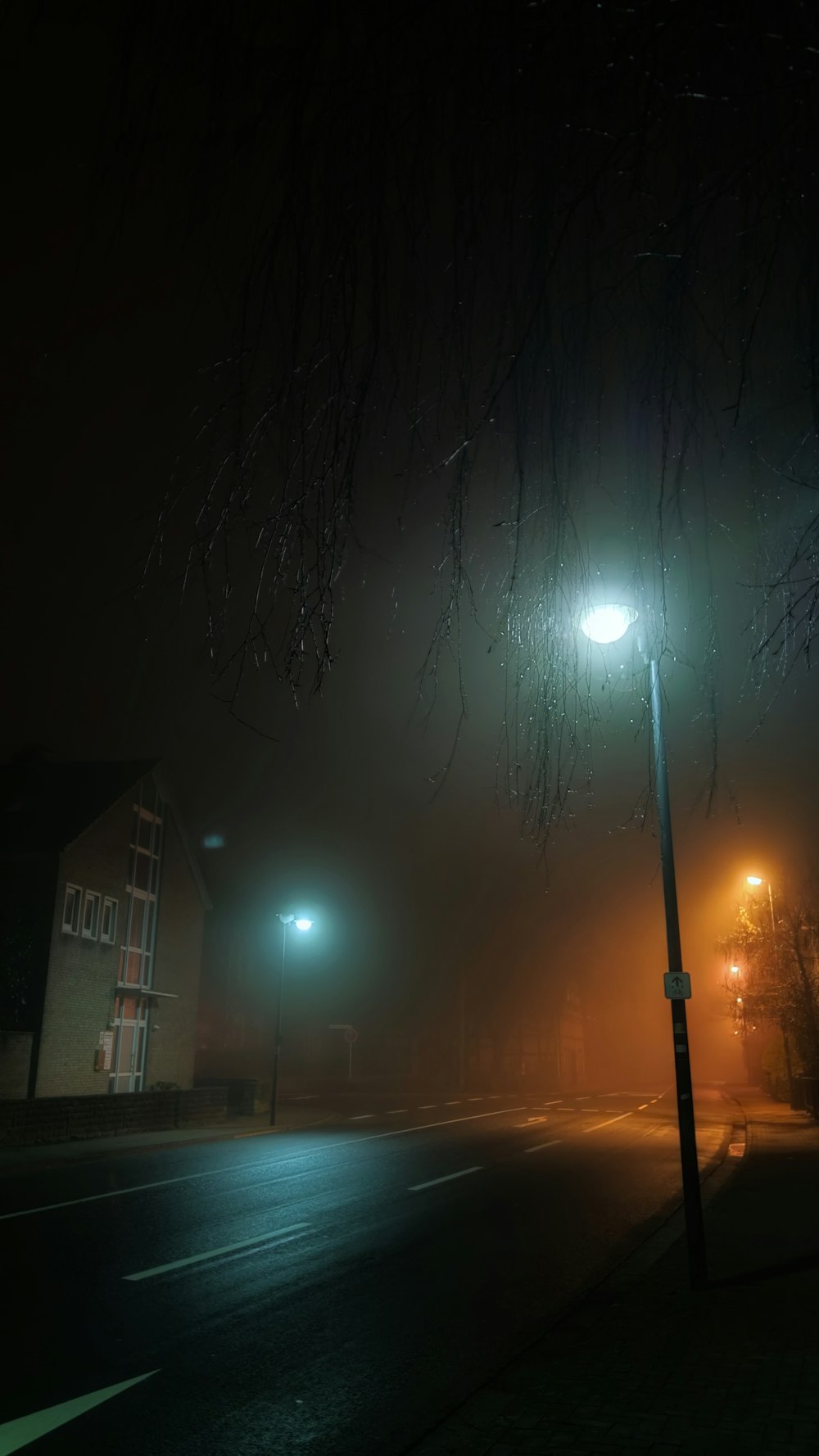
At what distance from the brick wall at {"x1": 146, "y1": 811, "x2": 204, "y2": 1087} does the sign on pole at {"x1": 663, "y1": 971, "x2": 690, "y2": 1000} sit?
26.8 metres

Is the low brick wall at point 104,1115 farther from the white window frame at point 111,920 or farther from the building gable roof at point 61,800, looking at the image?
the building gable roof at point 61,800

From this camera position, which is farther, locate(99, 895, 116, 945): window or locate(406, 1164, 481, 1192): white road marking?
locate(99, 895, 116, 945): window

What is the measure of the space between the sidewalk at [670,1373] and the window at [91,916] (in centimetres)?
2289

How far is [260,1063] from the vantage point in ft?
191

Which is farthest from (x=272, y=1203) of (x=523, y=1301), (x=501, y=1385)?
(x=501, y=1385)

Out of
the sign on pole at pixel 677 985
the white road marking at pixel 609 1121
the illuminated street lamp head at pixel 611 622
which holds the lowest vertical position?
the white road marking at pixel 609 1121

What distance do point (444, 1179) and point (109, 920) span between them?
17738 mm

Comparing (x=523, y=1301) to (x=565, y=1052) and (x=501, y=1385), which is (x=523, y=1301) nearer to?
(x=501, y=1385)

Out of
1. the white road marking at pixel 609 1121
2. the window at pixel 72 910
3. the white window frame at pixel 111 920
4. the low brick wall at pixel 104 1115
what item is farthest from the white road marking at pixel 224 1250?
the white window frame at pixel 111 920

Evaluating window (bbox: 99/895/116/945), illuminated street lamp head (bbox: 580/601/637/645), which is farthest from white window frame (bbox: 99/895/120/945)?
illuminated street lamp head (bbox: 580/601/637/645)

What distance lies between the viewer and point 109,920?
3089cm

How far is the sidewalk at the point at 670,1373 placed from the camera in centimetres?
475

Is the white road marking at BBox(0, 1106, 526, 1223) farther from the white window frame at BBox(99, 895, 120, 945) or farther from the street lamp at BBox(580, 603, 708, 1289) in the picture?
the white window frame at BBox(99, 895, 120, 945)

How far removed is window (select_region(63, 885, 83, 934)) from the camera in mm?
28391
